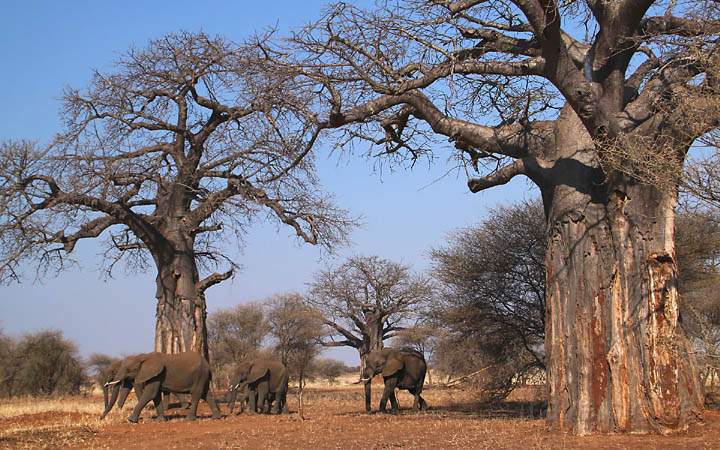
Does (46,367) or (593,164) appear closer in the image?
(593,164)

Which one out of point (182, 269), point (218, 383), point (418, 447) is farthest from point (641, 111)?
point (218, 383)

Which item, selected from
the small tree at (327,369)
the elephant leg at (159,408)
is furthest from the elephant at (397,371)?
the small tree at (327,369)

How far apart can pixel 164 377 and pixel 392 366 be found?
177 inches

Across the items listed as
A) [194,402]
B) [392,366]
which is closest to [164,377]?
[194,402]

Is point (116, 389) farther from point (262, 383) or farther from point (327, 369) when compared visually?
point (327, 369)

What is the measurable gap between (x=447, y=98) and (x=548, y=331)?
3101 mm

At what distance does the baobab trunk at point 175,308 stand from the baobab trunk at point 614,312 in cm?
892

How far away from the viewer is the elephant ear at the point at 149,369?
13.4m

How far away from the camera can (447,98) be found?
32.2ft

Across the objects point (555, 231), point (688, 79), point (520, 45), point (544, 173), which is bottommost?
point (555, 231)

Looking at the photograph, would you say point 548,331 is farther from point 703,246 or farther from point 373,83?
point 703,246

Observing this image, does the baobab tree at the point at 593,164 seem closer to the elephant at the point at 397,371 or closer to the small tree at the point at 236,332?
the elephant at the point at 397,371

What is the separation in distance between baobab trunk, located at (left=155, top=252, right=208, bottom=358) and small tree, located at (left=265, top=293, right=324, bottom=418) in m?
17.6

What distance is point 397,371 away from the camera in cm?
1564
